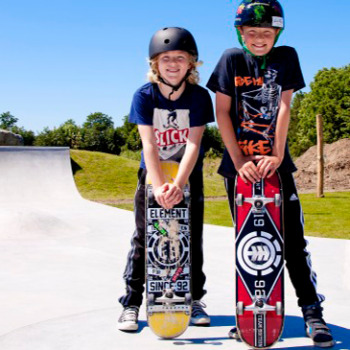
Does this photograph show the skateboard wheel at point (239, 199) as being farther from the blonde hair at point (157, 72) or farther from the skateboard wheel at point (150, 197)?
the blonde hair at point (157, 72)

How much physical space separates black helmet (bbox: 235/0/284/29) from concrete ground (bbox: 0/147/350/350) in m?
2.13

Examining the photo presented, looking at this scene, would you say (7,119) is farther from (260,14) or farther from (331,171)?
(260,14)

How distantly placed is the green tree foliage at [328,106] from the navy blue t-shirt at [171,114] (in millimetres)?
42134

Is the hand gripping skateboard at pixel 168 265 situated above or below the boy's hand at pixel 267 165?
below

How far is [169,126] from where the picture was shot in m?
3.60

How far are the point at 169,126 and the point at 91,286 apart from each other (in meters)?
2.52

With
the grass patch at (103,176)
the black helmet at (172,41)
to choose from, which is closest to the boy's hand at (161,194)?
the black helmet at (172,41)

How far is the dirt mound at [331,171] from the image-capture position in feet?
70.3

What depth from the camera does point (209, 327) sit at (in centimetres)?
381

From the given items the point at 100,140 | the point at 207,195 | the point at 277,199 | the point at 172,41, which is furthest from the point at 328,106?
the point at 277,199

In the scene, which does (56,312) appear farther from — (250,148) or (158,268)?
(250,148)

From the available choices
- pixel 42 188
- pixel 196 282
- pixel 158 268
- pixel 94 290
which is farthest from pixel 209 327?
pixel 42 188

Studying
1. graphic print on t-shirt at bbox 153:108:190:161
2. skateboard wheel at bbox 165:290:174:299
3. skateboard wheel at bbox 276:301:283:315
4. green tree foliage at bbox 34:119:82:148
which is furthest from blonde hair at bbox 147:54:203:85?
green tree foliage at bbox 34:119:82:148

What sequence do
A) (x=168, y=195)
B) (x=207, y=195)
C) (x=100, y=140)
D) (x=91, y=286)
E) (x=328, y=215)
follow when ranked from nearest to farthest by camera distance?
(x=168, y=195) → (x=91, y=286) → (x=328, y=215) → (x=207, y=195) → (x=100, y=140)
